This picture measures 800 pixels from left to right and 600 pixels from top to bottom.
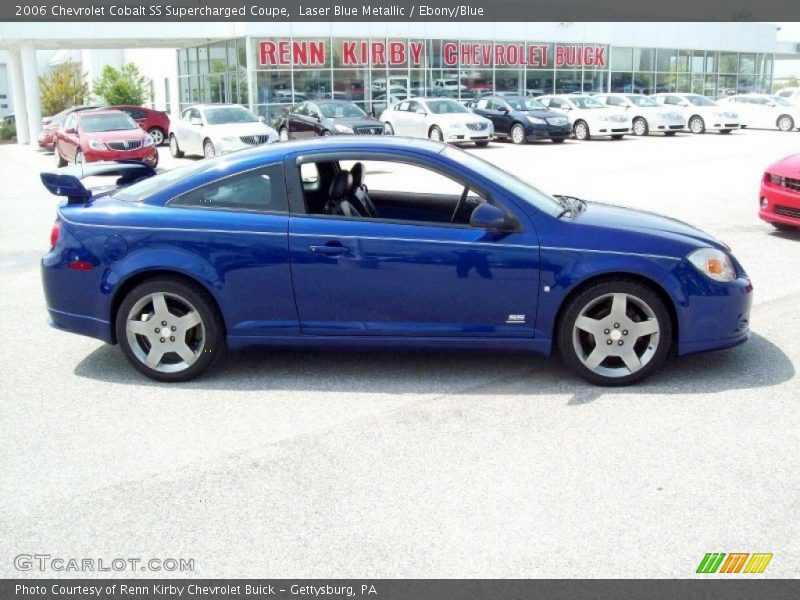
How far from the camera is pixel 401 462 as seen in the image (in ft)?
14.1

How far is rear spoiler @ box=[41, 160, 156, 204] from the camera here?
5.78 m

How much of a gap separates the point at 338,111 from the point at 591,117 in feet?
30.9

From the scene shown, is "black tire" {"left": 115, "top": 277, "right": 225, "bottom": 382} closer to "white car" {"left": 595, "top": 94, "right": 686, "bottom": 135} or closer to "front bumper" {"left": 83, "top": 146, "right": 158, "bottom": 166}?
"front bumper" {"left": 83, "top": 146, "right": 158, "bottom": 166}

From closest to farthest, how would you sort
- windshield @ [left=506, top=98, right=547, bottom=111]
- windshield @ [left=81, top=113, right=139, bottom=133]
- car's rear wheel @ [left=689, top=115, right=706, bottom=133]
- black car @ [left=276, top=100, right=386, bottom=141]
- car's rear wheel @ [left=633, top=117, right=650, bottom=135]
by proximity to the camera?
windshield @ [left=81, top=113, right=139, bottom=133] → black car @ [left=276, top=100, right=386, bottom=141] → windshield @ [left=506, top=98, right=547, bottom=111] → car's rear wheel @ [left=633, top=117, right=650, bottom=135] → car's rear wheel @ [left=689, top=115, right=706, bottom=133]

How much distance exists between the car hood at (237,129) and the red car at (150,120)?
32.4 ft

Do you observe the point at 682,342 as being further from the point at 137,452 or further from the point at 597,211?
the point at 137,452

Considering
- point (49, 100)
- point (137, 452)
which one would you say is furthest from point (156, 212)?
point (49, 100)

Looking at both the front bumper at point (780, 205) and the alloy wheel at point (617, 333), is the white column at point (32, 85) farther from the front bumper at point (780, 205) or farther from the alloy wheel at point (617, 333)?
the alloy wheel at point (617, 333)

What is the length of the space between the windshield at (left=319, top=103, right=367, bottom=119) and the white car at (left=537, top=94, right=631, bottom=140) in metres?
7.89

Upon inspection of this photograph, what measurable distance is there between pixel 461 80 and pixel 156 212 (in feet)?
120

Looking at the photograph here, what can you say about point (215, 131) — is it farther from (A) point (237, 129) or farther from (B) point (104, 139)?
(B) point (104, 139)

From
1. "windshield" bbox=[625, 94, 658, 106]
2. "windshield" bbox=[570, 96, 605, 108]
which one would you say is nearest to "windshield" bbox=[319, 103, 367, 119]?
"windshield" bbox=[570, 96, 605, 108]

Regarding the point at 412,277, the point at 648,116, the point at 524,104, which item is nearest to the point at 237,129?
the point at 524,104

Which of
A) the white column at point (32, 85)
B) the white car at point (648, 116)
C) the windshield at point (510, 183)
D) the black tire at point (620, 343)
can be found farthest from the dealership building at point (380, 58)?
the black tire at point (620, 343)
